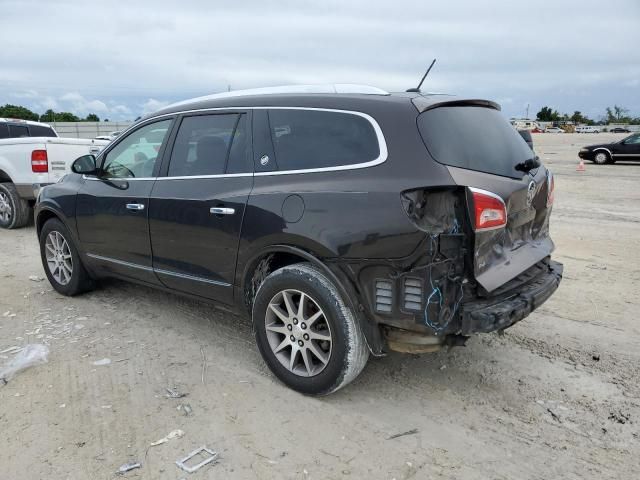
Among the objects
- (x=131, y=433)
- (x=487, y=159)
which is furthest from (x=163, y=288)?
(x=487, y=159)

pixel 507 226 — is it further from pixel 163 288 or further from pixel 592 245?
pixel 592 245

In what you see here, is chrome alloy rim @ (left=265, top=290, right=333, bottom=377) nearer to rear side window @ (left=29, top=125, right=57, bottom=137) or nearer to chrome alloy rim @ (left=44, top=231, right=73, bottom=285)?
chrome alloy rim @ (left=44, top=231, right=73, bottom=285)

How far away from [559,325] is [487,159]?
203 centimetres

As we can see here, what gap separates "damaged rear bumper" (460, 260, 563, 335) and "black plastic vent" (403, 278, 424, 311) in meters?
0.26

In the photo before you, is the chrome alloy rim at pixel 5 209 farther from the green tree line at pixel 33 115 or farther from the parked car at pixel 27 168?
the green tree line at pixel 33 115

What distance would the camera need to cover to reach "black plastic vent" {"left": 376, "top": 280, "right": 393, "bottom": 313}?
3.00 m

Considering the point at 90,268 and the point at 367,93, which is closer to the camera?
the point at 367,93

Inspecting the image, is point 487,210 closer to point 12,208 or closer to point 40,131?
point 12,208

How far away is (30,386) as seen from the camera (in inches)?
142

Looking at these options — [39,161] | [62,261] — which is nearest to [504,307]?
[62,261]

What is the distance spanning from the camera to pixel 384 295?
3.02 metres

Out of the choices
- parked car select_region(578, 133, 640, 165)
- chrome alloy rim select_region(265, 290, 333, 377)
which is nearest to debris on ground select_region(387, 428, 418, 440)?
chrome alloy rim select_region(265, 290, 333, 377)

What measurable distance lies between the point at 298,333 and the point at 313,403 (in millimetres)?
452

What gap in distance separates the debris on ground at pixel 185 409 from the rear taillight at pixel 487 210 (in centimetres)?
204
